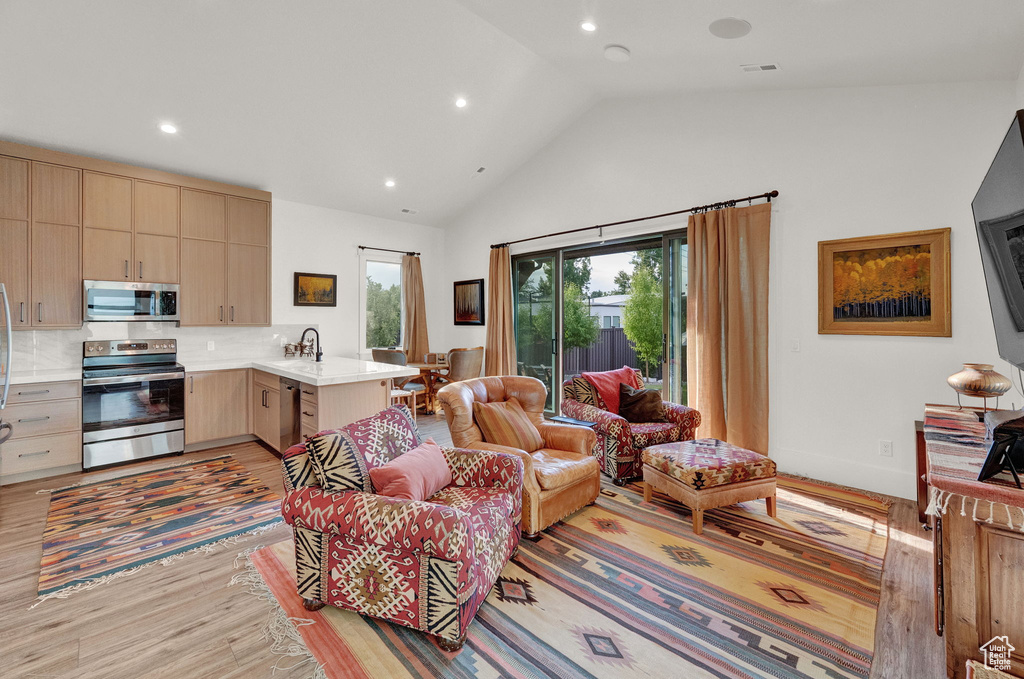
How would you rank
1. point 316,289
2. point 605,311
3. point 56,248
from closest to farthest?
point 56,248
point 605,311
point 316,289

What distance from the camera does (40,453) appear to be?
11.8ft

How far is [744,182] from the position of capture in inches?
153

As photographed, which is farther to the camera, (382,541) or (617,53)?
(617,53)

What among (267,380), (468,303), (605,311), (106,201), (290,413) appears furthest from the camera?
(468,303)

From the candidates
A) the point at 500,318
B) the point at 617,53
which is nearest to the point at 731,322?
the point at 617,53

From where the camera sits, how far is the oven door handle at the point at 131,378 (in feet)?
12.3

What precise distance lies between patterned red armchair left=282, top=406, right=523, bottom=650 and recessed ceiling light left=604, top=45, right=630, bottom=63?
326 cm

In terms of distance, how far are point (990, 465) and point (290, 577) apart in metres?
2.90

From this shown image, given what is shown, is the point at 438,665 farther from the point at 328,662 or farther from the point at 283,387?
the point at 283,387

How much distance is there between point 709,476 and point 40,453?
5036 mm

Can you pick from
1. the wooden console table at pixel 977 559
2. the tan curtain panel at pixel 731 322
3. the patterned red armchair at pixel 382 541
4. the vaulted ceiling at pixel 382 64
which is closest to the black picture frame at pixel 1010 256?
the wooden console table at pixel 977 559

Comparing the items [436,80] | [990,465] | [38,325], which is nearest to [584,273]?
[436,80]

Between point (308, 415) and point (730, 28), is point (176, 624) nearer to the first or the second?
point (308, 415)

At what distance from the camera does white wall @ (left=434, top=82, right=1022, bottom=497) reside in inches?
118
